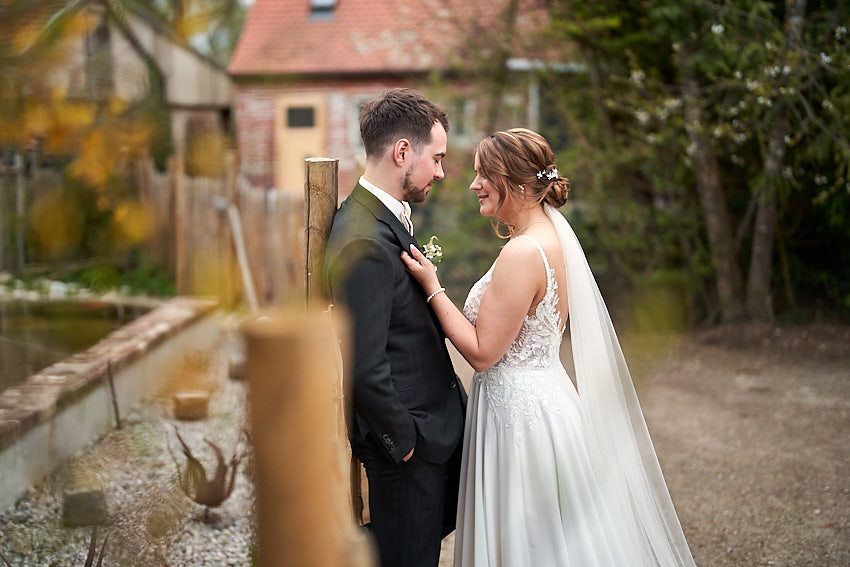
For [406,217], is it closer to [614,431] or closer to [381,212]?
[381,212]

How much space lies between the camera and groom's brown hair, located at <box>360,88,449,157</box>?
2.49 m

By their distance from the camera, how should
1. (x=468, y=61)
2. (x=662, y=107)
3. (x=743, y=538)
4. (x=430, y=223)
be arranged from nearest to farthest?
1. (x=743, y=538)
2. (x=662, y=107)
3. (x=468, y=61)
4. (x=430, y=223)

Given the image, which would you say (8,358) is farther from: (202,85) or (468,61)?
(468,61)

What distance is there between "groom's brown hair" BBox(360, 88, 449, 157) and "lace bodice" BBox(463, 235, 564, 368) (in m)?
0.65

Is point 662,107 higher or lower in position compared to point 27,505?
higher

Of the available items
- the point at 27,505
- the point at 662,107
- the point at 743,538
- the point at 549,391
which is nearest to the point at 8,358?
the point at 27,505

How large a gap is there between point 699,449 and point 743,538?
1463mm

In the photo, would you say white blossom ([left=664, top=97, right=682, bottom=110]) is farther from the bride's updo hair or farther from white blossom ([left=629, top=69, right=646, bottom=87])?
the bride's updo hair

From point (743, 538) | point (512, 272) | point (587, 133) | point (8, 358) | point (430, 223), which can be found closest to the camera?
point (512, 272)

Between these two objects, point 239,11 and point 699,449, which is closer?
point 239,11

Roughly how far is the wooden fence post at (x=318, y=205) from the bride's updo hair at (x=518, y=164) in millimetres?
632

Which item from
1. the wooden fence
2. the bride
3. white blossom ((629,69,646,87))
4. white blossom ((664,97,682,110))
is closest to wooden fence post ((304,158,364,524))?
the bride

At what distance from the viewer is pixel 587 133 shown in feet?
30.7

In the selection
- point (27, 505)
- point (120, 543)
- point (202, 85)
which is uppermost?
point (202, 85)
